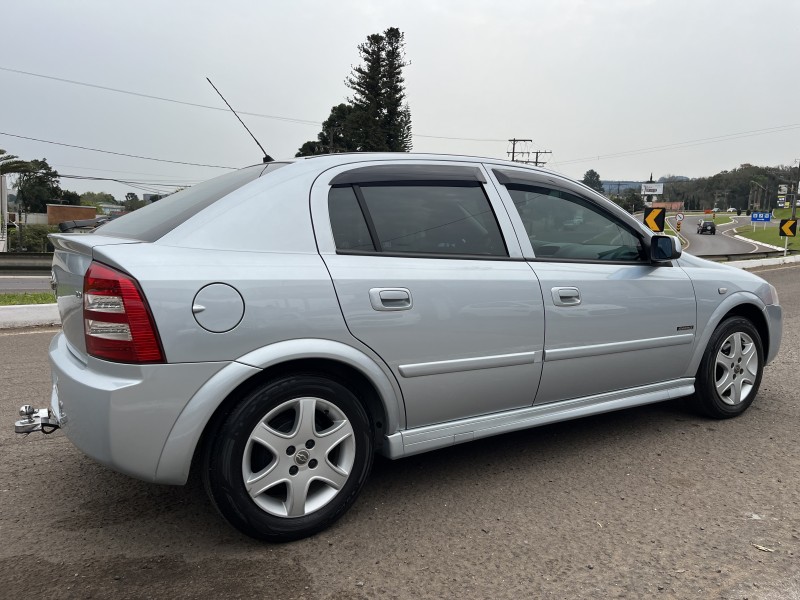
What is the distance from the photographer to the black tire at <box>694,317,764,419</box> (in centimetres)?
391

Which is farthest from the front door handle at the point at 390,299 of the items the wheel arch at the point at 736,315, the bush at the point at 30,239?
the bush at the point at 30,239

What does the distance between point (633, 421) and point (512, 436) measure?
92cm

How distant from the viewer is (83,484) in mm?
3037

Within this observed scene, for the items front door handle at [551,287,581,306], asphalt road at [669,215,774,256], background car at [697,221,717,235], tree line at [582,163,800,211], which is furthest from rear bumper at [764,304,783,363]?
tree line at [582,163,800,211]

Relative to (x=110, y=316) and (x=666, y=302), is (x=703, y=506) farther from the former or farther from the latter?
(x=110, y=316)

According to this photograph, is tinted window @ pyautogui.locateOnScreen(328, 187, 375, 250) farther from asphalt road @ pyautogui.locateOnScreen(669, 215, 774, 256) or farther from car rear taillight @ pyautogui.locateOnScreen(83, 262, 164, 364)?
asphalt road @ pyautogui.locateOnScreen(669, 215, 774, 256)

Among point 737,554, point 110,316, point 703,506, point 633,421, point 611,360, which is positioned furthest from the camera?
point 633,421

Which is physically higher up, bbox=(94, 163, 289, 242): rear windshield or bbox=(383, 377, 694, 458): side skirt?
bbox=(94, 163, 289, 242): rear windshield

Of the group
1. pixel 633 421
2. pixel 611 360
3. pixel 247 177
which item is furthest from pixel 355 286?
pixel 633 421

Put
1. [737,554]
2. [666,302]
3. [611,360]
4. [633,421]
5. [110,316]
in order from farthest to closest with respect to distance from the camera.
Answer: [633,421]
[666,302]
[611,360]
[737,554]
[110,316]

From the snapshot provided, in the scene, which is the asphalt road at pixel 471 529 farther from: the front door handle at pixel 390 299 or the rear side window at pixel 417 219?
the rear side window at pixel 417 219

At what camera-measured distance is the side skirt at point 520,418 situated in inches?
109

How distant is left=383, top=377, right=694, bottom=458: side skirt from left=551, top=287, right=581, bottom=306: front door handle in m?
0.55

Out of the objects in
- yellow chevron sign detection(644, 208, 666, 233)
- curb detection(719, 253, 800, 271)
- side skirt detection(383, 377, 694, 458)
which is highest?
yellow chevron sign detection(644, 208, 666, 233)
